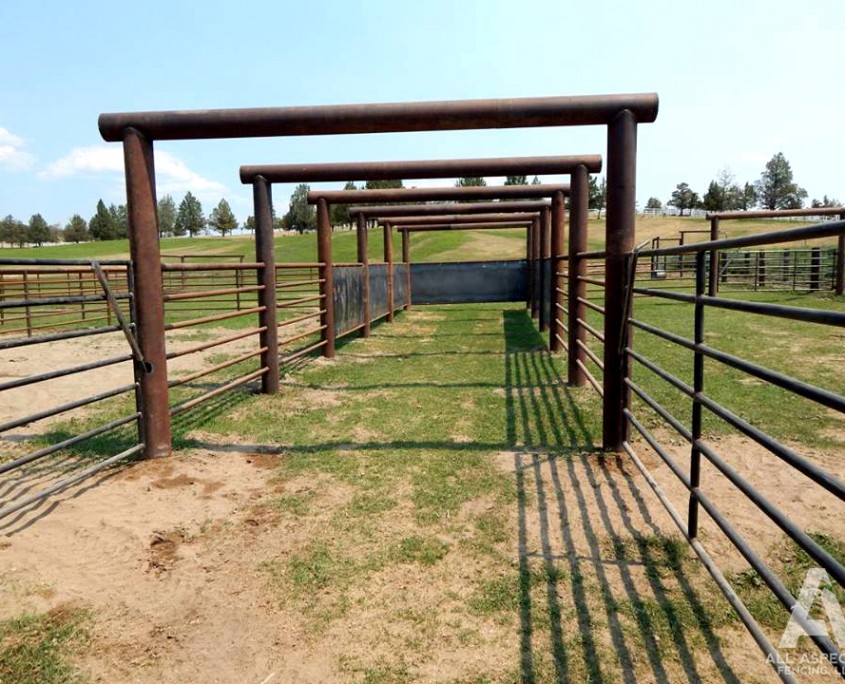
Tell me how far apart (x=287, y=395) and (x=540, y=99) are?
385 cm

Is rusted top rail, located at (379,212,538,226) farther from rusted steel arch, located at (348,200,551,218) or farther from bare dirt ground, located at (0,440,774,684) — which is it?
bare dirt ground, located at (0,440,774,684)

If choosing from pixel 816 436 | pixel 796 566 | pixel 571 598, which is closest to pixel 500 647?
pixel 571 598

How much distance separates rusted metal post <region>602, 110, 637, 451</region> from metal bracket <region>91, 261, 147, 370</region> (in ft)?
11.0

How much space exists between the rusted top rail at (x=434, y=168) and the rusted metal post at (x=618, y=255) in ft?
8.71

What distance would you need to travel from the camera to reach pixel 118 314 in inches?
Result: 147

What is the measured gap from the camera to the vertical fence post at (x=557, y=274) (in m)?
7.81

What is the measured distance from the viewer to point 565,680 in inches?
73.6

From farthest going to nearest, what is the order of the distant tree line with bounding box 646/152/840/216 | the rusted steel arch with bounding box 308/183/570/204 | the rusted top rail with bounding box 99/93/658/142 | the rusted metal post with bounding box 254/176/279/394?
1. the distant tree line with bounding box 646/152/840/216
2. the rusted steel arch with bounding box 308/183/570/204
3. the rusted metal post with bounding box 254/176/279/394
4. the rusted top rail with bounding box 99/93/658/142

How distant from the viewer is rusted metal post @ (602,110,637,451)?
13.2ft

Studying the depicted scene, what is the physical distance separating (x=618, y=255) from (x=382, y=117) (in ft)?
6.45

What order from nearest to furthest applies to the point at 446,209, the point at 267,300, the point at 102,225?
the point at 267,300 → the point at 446,209 → the point at 102,225

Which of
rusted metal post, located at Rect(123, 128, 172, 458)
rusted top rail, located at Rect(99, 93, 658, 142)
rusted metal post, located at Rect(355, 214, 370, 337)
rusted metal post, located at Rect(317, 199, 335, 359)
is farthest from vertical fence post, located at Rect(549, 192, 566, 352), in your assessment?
rusted metal post, located at Rect(123, 128, 172, 458)

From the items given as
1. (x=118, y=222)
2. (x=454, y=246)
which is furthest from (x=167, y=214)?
(x=454, y=246)

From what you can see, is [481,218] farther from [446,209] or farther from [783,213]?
[783,213]
